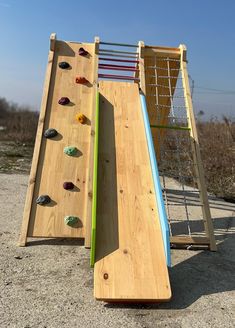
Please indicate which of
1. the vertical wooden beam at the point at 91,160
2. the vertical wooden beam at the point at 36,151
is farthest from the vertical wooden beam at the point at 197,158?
the vertical wooden beam at the point at 36,151

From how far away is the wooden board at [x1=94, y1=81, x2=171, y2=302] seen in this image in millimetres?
3439

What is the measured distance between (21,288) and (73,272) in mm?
569

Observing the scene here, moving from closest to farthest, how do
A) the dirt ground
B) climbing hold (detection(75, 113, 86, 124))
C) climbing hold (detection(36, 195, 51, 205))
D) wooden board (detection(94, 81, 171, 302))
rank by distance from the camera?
the dirt ground
wooden board (detection(94, 81, 171, 302))
climbing hold (detection(36, 195, 51, 205))
climbing hold (detection(75, 113, 86, 124))

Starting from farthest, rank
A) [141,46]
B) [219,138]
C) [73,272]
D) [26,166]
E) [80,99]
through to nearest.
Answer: [219,138] → [26,166] → [141,46] → [80,99] → [73,272]

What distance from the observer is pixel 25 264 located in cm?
408

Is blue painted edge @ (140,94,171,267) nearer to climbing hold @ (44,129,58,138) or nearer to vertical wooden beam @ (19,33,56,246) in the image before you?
climbing hold @ (44,129,58,138)

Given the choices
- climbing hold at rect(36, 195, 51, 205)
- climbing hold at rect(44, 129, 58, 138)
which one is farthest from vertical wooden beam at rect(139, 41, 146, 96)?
climbing hold at rect(36, 195, 51, 205)

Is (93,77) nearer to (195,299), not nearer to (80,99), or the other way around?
(80,99)

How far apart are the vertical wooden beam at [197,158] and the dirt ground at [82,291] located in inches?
11.5

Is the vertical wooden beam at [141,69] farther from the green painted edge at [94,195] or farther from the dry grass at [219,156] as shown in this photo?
the dry grass at [219,156]

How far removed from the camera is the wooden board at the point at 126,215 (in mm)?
3439

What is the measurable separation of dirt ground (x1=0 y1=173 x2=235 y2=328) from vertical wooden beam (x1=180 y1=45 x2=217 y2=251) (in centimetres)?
29

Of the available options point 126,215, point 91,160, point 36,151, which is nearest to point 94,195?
point 126,215

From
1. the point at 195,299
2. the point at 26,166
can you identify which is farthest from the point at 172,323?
the point at 26,166
